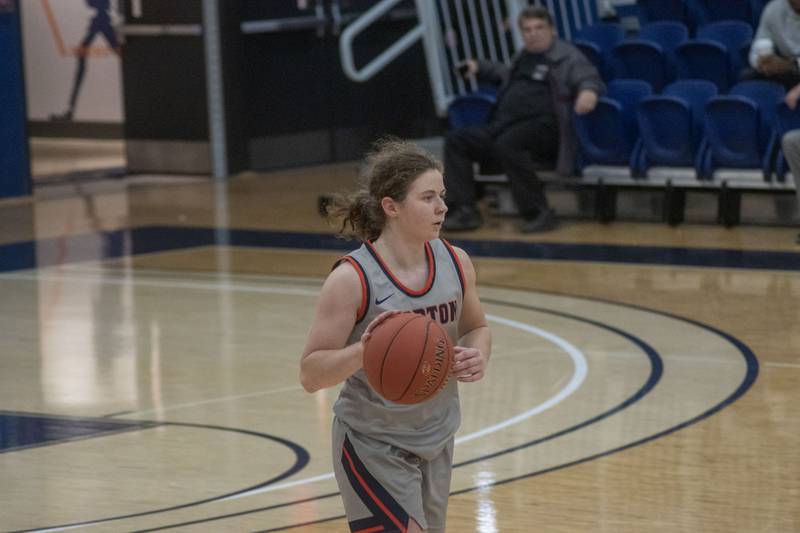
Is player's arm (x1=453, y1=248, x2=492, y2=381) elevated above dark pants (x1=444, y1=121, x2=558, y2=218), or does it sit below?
above

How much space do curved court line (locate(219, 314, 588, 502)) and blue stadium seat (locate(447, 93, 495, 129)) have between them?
3768 mm

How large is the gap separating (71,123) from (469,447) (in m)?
12.6

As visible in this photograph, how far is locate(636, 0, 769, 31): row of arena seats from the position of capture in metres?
11.6

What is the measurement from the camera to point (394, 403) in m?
3.41

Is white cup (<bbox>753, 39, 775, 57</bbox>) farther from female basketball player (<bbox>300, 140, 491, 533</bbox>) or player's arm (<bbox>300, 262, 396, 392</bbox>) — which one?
player's arm (<bbox>300, 262, 396, 392</bbox>)

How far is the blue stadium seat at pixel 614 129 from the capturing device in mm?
10633

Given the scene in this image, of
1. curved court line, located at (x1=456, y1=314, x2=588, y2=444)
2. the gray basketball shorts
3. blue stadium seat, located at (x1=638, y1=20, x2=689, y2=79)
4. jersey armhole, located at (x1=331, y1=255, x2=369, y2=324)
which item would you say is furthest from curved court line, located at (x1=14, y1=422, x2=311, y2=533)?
blue stadium seat, located at (x1=638, y1=20, x2=689, y2=79)

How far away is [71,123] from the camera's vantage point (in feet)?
56.6

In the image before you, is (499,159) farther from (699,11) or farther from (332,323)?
(332,323)

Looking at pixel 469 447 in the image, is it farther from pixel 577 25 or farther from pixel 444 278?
pixel 577 25

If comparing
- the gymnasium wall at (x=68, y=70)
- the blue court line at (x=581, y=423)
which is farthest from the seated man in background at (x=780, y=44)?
the gymnasium wall at (x=68, y=70)

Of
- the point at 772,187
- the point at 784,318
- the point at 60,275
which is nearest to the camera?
the point at 784,318

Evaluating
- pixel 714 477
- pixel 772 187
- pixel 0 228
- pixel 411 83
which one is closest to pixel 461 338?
pixel 714 477

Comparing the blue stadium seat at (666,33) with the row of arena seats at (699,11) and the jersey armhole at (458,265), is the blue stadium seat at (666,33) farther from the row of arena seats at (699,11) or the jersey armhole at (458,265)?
the jersey armhole at (458,265)
